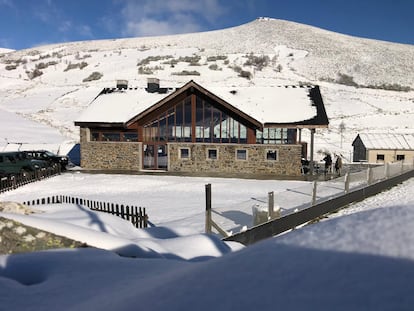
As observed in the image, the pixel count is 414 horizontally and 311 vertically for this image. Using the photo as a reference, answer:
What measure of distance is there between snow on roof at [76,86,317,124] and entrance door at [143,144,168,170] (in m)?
2.75

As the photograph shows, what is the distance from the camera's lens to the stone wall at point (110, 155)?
25.1 metres

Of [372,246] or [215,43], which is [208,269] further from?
[215,43]

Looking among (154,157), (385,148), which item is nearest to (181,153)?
(154,157)

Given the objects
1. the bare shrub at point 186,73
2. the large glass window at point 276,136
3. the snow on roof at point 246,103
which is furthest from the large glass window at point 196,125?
the bare shrub at point 186,73

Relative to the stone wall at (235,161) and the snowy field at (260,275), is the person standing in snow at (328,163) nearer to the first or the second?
the stone wall at (235,161)

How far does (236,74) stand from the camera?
62.6 metres

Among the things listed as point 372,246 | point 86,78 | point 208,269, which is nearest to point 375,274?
point 372,246

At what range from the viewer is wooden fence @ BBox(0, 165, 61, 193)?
17.5 m

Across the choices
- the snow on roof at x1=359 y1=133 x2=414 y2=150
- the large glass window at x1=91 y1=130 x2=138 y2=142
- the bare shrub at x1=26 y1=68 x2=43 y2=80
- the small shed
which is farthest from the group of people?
the bare shrub at x1=26 y1=68 x2=43 y2=80

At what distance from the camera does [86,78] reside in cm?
6875

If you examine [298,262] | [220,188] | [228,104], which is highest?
[228,104]

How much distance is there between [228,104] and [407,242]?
21.1 m

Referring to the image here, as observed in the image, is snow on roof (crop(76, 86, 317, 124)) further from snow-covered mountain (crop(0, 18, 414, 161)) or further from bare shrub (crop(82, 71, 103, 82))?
bare shrub (crop(82, 71, 103, 82))

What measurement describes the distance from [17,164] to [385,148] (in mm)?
28332
